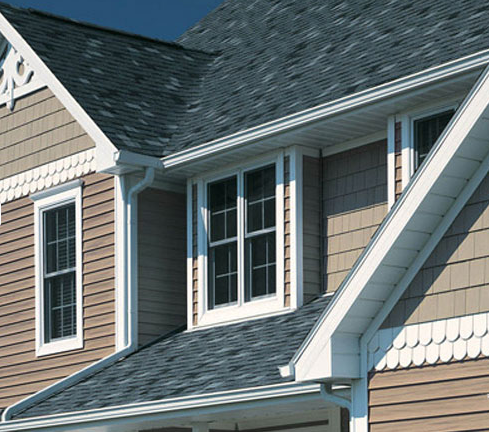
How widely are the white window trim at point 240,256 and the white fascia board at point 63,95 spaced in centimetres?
120

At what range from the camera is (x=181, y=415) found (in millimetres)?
13070

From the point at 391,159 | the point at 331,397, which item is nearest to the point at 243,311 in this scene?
the point at 391,159

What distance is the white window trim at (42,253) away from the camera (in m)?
16.6

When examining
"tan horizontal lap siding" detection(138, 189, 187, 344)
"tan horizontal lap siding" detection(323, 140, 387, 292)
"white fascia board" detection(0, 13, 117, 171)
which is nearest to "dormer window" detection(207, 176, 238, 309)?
"tan horizontal lap siding" detection(138, 189, 187, 344)

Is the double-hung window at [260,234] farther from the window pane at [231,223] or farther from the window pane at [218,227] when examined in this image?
the window pane at [218,227]

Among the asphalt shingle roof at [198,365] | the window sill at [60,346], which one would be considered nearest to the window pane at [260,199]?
the asphalt shingle roof at [198,365]

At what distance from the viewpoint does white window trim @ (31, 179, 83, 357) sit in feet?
54.5

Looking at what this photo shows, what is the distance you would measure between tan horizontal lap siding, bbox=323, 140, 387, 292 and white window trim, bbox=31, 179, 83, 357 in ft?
12.0

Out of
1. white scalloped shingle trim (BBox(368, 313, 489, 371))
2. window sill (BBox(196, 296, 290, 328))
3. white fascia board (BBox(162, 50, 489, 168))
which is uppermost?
white fascia board (BBox(162, 50, 489, 168))

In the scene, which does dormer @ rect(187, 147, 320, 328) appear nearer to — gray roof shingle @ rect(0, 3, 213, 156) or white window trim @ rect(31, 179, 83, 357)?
gray roof shingle @ rect(0, 3, 213, 156)

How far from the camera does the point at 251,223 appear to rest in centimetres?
1525

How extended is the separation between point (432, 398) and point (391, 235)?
1356 mm

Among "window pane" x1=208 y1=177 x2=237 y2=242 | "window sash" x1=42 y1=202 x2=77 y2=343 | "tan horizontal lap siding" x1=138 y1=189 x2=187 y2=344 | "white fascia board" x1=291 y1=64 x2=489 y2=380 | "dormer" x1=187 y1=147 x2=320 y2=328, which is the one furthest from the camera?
"window sash" x1=42 y1=202 x2=77 y2=343

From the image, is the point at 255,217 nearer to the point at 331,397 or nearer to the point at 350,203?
the point at 350,203
